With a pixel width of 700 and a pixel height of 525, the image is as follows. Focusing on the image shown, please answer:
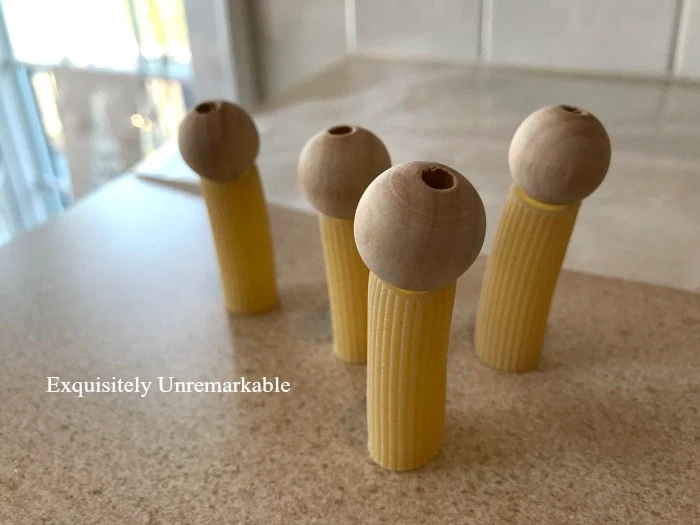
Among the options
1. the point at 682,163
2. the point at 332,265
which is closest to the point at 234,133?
the point at 332,265

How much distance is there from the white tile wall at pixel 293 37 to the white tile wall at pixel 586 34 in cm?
29

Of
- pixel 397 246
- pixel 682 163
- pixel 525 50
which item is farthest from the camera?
pixel 525 50

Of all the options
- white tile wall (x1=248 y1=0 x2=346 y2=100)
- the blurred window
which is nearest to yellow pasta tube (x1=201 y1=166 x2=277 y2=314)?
white tile wall (x1=248 y1=0 x2=346 y2=100)

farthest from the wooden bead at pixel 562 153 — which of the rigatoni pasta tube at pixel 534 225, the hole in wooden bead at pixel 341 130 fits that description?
the hole in wooden bead at pixel 341 130

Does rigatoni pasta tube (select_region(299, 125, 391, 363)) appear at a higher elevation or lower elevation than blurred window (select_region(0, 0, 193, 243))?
higher

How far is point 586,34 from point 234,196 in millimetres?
689

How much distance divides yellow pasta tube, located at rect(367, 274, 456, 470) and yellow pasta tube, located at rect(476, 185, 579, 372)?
92 mm

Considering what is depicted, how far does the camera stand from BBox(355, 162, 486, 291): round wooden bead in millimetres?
301

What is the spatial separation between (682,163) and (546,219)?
412 millimetres

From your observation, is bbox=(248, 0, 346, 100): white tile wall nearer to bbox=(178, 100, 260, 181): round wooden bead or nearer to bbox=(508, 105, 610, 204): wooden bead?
bbox=(178, 100, 260, 181): round wooden bead

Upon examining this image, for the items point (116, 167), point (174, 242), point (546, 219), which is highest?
point (546, 219)

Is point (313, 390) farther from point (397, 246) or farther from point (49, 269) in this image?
point (49, 269)

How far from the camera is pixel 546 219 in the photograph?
0.41m

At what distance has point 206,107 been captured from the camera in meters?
0.45
